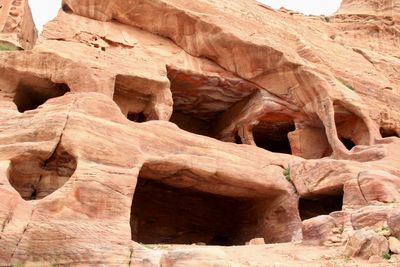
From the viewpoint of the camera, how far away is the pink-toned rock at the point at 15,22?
14477mm

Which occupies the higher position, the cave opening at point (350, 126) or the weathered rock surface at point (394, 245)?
the weathered rock surface at point (394, 245)

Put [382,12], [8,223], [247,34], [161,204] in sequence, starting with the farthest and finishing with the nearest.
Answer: [382,12]
[247,34]
[161,204]
[8,223]

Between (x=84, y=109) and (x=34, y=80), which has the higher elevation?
(x=84, y=109)

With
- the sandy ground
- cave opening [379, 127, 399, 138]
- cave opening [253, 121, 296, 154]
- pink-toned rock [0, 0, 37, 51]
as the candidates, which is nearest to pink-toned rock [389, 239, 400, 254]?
the sandy ground

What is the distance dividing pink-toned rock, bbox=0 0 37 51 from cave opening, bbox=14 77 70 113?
1.66 m

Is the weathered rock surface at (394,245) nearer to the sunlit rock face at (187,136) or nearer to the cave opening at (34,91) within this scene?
the sunlit rock face at (187,136)

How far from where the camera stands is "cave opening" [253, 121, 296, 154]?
17.7 meters

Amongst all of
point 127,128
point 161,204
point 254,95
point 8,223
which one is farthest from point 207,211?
point 8,223

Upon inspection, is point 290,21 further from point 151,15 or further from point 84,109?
point 84,109

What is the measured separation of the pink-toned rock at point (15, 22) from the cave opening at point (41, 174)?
554 cm

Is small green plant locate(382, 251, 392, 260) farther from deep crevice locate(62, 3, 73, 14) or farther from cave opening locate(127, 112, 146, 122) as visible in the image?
deep crevice locate(62, 3, 73, 14)

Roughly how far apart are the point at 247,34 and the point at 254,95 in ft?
7.37

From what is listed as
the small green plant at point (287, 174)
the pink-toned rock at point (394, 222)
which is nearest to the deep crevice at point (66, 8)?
the small green plant at point (287, 174)

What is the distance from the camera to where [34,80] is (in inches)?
486
